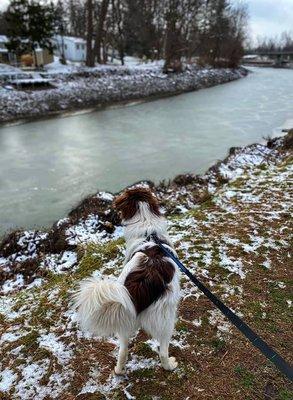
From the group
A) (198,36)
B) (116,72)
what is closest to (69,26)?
(198,36)

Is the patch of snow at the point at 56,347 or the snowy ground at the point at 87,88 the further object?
the snowy ground at the point at 87,88

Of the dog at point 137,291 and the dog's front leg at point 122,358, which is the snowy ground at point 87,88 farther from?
the dog's front leg at point 122,358

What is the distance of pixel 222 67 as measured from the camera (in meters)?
42.2

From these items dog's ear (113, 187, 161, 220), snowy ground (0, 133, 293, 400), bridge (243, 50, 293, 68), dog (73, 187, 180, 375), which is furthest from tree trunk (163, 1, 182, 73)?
dog (73, 187, 180, 375)

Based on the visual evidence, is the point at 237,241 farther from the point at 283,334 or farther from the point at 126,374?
the point at 126,374

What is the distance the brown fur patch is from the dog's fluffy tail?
0.28ft

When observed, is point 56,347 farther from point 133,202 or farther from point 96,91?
point 96,91

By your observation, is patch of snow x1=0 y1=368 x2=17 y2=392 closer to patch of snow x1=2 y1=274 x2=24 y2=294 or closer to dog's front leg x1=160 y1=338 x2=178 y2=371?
dog's front leg x1=160 y1=338 x2=178 y2=371

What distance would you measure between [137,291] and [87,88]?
23.5 m

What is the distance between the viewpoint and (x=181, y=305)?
3865 mm

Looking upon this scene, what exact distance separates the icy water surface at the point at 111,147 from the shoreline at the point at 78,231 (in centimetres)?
147

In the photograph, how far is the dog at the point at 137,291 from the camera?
7.66 ft

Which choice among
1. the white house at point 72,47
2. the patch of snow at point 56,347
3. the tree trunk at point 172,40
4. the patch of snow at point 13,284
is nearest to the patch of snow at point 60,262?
the patch of snow at point 13,284

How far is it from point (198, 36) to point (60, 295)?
46.7 metres
